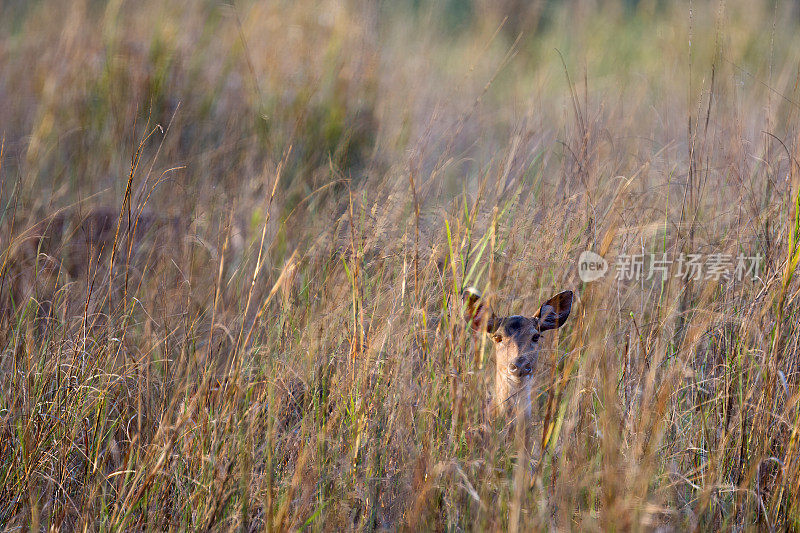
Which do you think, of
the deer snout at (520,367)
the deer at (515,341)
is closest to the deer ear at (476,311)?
the deer at (515,341)

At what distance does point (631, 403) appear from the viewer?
2.20m

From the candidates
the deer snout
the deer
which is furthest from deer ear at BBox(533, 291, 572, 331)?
the deer snout

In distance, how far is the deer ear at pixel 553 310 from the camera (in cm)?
236

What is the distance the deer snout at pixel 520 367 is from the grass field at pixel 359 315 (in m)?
0.11

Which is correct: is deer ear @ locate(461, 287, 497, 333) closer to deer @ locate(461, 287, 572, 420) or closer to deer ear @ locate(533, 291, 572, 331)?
deer @ locate(461, 287, 572, 420)

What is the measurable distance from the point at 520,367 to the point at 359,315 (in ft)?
1.66

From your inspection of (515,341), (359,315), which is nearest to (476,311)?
(515,341)

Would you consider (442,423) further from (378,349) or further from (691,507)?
(691,507)

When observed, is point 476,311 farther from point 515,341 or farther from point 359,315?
point 359,315

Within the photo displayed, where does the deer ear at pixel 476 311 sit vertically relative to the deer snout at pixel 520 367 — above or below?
above

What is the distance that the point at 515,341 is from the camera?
7.67ft

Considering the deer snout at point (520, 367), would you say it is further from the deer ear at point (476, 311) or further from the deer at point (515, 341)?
the deer ear at point (476, 311)

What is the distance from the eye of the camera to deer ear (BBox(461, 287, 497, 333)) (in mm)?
2203

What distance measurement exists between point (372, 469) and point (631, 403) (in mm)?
749
